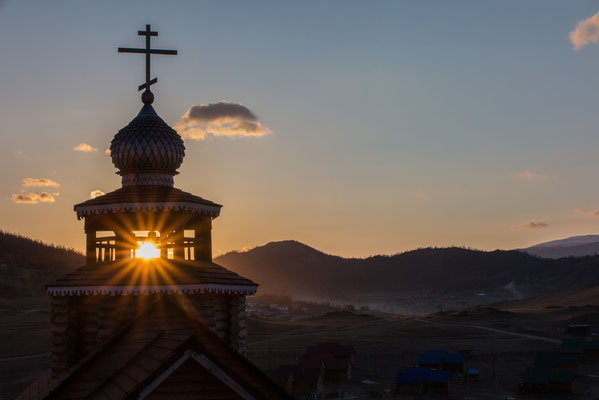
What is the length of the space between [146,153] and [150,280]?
11.5ft

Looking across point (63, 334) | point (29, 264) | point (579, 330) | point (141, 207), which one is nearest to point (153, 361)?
point (63, 334)

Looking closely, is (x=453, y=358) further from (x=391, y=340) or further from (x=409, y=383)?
(x=391, y=340)

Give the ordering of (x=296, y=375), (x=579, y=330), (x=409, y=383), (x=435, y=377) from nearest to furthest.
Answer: (x=296, y=375)
(x=409, y=383)
(x=435, y=377)
(x=579, y=330)

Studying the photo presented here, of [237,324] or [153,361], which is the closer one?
[153,361]

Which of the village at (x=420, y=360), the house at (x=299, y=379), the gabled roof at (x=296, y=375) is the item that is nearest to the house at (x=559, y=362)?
the village at (x=420, y=360)

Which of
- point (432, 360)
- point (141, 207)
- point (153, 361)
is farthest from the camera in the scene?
point (432, 360)

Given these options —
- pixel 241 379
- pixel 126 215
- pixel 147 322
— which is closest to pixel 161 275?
pixel 147 322

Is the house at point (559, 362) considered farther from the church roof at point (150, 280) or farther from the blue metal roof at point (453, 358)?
the church roof at point (150, 280)

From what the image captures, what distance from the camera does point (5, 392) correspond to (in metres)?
51.6

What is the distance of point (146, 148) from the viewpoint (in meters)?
15.9

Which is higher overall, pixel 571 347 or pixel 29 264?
pixel 29 264

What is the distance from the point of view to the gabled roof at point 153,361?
36.3 feet

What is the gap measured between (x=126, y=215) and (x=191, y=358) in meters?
5.53

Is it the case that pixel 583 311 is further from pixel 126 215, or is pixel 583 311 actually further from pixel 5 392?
pixel 126 215
